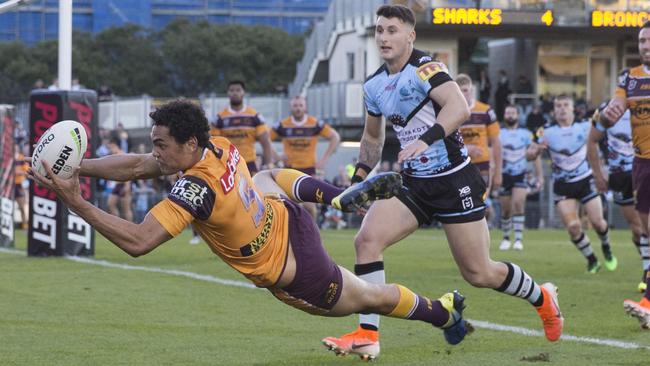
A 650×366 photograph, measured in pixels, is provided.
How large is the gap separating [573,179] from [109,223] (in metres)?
10.6

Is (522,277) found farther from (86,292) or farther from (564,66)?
(564,66)

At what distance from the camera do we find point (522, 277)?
8.91 m

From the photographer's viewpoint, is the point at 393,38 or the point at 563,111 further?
the point at 563,111

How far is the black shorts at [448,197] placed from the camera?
8.82 m

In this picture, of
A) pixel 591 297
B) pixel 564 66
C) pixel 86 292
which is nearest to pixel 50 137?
pixel 86 292

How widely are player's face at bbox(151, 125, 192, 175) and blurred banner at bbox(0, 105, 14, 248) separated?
14379 millimetres

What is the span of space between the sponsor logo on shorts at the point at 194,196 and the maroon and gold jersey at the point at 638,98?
5323 mm

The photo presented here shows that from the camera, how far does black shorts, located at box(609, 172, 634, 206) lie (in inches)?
586

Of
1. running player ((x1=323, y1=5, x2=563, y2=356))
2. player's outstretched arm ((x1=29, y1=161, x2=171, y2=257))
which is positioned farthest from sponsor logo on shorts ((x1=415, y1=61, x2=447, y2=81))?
player's outstretched arm ((x1=29, y1=161, x2=171, y2=257))

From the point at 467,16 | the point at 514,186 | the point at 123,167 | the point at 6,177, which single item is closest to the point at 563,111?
the point at 514,186

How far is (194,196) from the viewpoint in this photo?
6969mm

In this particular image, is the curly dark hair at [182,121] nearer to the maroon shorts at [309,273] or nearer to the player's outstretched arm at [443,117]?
the maroon shorts at [309,273]

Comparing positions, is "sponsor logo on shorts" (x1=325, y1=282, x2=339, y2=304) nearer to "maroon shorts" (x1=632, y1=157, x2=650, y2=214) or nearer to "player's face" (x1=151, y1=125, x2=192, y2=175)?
"player's face" (x1=151, y1=125, x2=192, y2=175)

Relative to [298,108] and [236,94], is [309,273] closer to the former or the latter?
[236,94]
